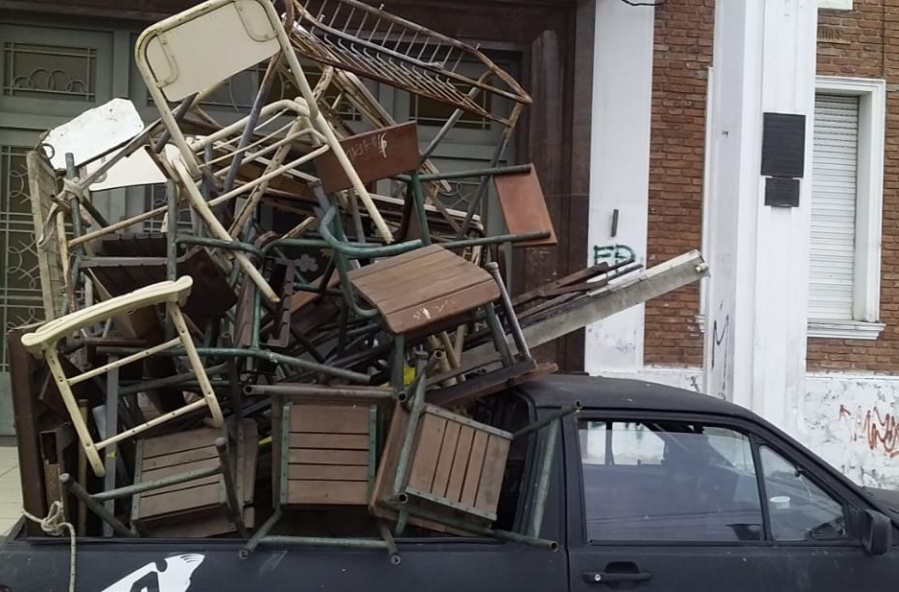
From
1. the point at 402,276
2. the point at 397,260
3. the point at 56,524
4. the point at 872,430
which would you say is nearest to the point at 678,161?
the point at 872,430

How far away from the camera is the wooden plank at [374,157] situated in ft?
11.0

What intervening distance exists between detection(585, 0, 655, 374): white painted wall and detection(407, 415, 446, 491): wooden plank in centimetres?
527

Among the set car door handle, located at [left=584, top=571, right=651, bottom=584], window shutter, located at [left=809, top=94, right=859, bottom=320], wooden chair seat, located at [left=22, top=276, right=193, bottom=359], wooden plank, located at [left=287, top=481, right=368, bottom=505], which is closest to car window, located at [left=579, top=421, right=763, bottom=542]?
car door handle, located at [left=584, top=571, right=651, bottom=584]

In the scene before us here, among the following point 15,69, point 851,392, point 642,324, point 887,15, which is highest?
point 887,15

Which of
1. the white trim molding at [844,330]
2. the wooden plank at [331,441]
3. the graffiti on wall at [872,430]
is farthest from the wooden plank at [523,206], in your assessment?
the graffiti on wall at [872,430]

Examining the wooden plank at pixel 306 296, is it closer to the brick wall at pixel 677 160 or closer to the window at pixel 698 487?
the window at pixel 698 487

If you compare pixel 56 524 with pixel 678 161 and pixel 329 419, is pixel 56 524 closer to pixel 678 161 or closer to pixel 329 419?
pixel 329 419

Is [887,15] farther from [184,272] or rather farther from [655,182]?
[184,272]

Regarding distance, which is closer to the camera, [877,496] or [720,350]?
[877,496]

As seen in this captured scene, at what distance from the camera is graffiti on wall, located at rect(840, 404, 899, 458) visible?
8281 millimetres

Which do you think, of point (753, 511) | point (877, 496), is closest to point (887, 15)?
point (877, 496)

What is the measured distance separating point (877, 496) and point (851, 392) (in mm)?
4913

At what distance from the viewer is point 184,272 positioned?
121 inches

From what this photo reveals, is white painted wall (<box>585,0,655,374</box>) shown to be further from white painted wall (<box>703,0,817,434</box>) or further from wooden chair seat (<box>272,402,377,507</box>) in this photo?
wooden chair seat (<box>272,402,377,507</box>)
